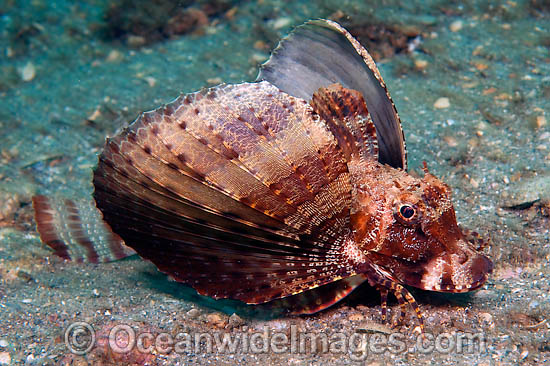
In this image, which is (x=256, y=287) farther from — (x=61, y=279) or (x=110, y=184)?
(x=61, y=279)

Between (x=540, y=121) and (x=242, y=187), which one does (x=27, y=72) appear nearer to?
(x=242, y=187)

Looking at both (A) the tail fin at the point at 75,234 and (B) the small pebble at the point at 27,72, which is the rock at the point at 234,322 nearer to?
(A) the tail fin at the point at 75,234

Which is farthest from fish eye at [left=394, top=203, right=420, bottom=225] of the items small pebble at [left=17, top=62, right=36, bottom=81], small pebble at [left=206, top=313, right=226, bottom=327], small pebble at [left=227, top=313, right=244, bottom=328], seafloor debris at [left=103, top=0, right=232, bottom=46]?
small pebble at [left=17, top=62, right=36, bottom=81]

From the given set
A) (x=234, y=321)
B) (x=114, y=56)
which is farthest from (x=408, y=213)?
(x=114, y=56)

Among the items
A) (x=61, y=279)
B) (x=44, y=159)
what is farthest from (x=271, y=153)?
(x=44, y=159)

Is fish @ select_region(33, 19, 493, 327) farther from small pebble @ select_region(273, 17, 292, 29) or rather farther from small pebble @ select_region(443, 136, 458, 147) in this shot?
small pebble @ select_region(273, 17, 292, 29)
